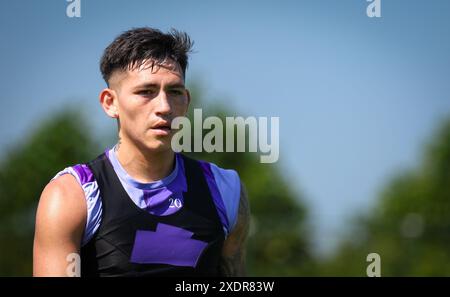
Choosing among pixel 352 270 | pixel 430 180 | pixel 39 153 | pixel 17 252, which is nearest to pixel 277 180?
pixel 430 180

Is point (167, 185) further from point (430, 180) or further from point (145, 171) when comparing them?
point (430, 180)

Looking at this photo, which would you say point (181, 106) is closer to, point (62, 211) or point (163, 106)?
point (163, 106)

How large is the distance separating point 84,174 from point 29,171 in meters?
14.7

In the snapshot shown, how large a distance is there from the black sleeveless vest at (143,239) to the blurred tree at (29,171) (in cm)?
997

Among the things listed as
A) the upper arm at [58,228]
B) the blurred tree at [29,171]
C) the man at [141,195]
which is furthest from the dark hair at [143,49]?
the blurred tree at [29,171]

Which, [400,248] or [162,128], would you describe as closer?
[162,128]

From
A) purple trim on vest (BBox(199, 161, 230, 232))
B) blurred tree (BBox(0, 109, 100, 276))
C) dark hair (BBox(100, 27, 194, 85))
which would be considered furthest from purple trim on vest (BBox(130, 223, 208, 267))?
blurred tree (BBox(0, 109, 100, 276))

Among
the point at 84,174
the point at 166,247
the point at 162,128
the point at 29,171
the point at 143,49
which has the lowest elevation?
the point at 29,171

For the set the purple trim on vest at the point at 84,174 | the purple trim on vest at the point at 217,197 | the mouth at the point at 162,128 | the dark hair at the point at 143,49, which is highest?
the dark hair at the point at 143,49

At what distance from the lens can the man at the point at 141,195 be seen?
486cm

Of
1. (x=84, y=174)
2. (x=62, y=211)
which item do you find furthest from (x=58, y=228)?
(x=84, y=174)

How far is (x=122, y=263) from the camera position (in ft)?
16.3

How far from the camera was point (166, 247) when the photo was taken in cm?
506

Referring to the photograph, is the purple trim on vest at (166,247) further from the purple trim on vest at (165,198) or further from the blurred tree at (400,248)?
the blurred tree at (400,248)
